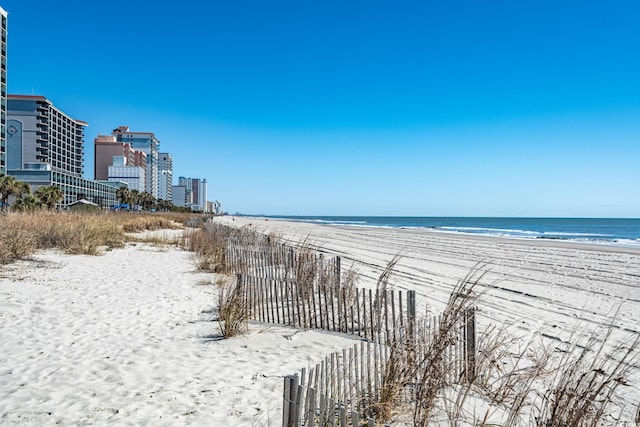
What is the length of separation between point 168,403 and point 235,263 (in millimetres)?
6846

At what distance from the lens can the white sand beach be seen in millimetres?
3566

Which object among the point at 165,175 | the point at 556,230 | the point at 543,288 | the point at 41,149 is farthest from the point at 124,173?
the point at 543,288

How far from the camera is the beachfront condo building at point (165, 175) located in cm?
17276

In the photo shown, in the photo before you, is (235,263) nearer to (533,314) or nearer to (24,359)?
(24,359)

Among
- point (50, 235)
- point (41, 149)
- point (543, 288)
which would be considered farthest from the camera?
point (41, 149)

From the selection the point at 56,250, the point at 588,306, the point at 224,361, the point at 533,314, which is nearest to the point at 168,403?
the point at 224,361

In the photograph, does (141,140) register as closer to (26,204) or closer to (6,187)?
(6,187)

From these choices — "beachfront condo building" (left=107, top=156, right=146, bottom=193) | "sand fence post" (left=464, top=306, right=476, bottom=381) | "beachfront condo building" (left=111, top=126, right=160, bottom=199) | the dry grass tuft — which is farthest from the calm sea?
"beachfront condo building" (left=111, top=126, right=160, bottom=199)

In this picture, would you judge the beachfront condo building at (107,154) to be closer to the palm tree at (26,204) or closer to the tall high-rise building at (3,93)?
the tall high-rise building at (3,93)

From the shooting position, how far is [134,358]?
185 inches

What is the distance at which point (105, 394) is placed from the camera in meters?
3.79

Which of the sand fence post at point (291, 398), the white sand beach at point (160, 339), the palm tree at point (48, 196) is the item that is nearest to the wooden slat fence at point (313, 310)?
the white sand beach at point (160, 339)

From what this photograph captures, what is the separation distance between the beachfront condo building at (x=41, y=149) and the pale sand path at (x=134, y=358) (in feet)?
247

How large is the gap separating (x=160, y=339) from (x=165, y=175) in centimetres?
18296
